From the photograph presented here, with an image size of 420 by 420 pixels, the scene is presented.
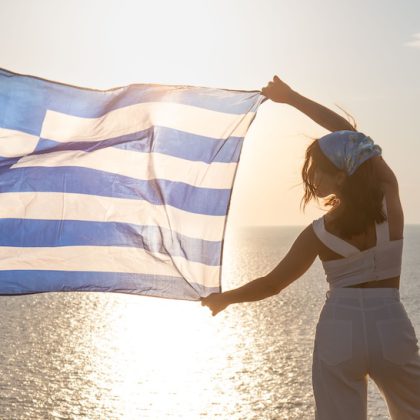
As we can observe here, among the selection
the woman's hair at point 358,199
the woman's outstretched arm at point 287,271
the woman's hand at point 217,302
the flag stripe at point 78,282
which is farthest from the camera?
the flag stripe at point 78,282

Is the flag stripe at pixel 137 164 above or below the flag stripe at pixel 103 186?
above

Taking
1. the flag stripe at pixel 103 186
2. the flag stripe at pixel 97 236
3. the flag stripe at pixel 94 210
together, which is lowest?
the flag stripe at pixel 97 236

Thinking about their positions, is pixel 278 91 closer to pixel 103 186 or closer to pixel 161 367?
pixel 103 186

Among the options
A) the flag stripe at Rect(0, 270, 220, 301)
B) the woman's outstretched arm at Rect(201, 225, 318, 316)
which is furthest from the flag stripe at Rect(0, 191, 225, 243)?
the woman's outstretched arm at Rect(201, 225, 318, 316)

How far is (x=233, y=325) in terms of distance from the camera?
90.3 feet

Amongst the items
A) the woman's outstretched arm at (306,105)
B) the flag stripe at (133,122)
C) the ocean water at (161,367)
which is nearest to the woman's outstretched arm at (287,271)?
the woman's outstretched arm at (306,105)

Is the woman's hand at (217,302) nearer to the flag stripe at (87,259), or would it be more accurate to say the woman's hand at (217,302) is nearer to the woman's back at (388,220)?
the woman's back at (388,220)

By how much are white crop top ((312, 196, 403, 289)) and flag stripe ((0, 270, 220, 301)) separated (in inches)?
67.9

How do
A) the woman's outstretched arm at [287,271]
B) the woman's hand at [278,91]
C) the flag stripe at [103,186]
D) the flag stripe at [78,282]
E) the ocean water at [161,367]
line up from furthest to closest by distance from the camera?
the ocean water at [161,367] → the flag stripe at [103,186] → the flag stripe at [78,282] → the woman's hand at [278,91] → the woman's outstretched arm at [287,271]

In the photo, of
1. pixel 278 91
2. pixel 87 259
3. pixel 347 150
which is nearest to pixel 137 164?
pixel 87 259

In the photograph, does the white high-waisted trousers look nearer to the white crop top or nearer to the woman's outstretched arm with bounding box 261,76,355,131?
the white crop top

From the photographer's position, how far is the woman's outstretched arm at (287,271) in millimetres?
3814

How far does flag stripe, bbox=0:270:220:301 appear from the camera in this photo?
5344 millimetres

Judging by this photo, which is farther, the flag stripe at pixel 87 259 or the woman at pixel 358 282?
the flag stripe at pixel 87 259
